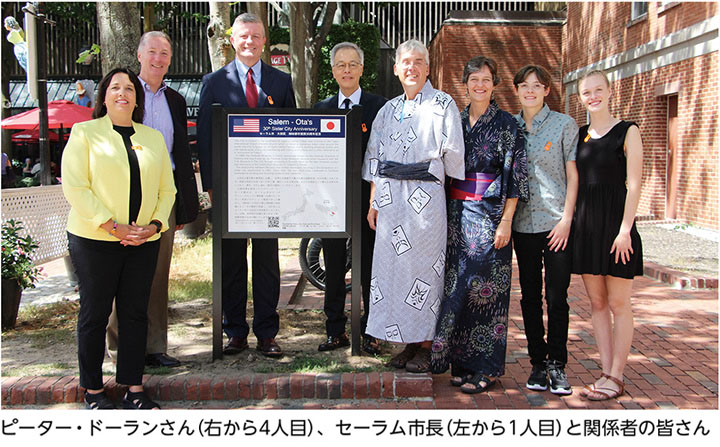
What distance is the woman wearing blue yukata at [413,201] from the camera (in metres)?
4.20

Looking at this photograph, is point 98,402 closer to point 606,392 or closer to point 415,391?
point 415,391

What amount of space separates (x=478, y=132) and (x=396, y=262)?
1007mm

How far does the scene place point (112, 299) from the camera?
12.7 feet

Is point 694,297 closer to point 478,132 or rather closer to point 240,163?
point 478,132

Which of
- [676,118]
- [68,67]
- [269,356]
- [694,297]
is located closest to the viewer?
[269,356]

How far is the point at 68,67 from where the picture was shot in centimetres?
2795

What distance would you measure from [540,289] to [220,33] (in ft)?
19.3

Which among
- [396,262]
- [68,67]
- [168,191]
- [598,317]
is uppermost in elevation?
[68,67]

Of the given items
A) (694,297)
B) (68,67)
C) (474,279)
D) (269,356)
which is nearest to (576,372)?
(474,279)

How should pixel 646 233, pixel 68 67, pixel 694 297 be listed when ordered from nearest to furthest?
pixel 694 297 → pixel 646 233 → pixel 68 67

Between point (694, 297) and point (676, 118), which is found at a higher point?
point (676, 118)

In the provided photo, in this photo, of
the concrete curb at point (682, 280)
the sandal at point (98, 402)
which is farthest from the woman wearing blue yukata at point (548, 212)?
the concrete curb at point (682, 280)

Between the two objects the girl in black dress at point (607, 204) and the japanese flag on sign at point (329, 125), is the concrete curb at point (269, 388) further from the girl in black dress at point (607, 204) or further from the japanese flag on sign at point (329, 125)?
the japanese flag on sign at point (329, 125)

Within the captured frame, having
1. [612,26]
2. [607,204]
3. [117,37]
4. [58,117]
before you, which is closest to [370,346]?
[607,204]
